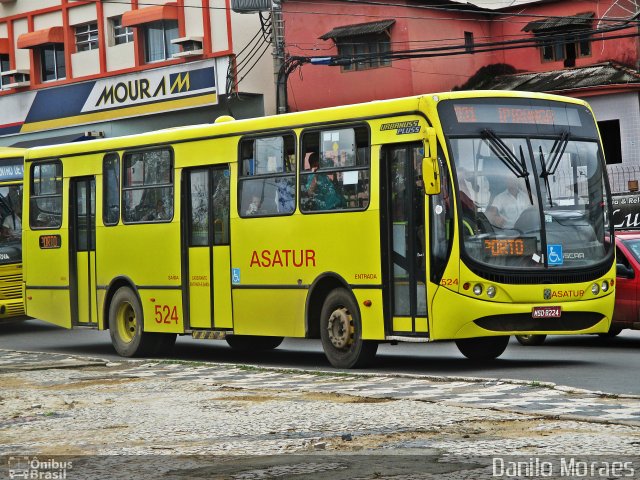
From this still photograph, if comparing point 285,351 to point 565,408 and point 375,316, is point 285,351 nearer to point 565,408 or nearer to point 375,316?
point 375,316

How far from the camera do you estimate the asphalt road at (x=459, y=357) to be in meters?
15.4

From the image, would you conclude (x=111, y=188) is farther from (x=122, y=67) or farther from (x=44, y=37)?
(x=44, y=37)

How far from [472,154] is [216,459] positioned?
24.8 feet

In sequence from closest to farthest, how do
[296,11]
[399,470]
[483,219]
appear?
[399,470], [483,219], [296,11]

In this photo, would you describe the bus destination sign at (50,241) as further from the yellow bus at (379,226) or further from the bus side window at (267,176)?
the bus side window at (267,176)

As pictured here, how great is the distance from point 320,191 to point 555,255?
3015mm

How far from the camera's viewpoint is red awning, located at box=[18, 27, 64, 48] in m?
45.3

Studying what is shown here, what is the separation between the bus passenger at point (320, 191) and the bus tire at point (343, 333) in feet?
3.41

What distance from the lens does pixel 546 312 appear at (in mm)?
16062

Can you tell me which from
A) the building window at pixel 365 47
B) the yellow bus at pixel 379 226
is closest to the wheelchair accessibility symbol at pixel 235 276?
the yellow bus at pixel 379 226

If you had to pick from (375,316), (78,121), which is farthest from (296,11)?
(375,316)

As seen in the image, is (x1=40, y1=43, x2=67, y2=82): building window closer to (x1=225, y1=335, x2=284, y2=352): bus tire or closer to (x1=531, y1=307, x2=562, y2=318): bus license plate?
(x1=225, y1=335, x2=284, y2=352): bus tire

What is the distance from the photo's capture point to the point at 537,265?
1605 centimetres

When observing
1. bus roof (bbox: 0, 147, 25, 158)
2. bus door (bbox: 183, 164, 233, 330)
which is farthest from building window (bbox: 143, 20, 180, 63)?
bus door (bbox: 183, 164, 233, 330)
